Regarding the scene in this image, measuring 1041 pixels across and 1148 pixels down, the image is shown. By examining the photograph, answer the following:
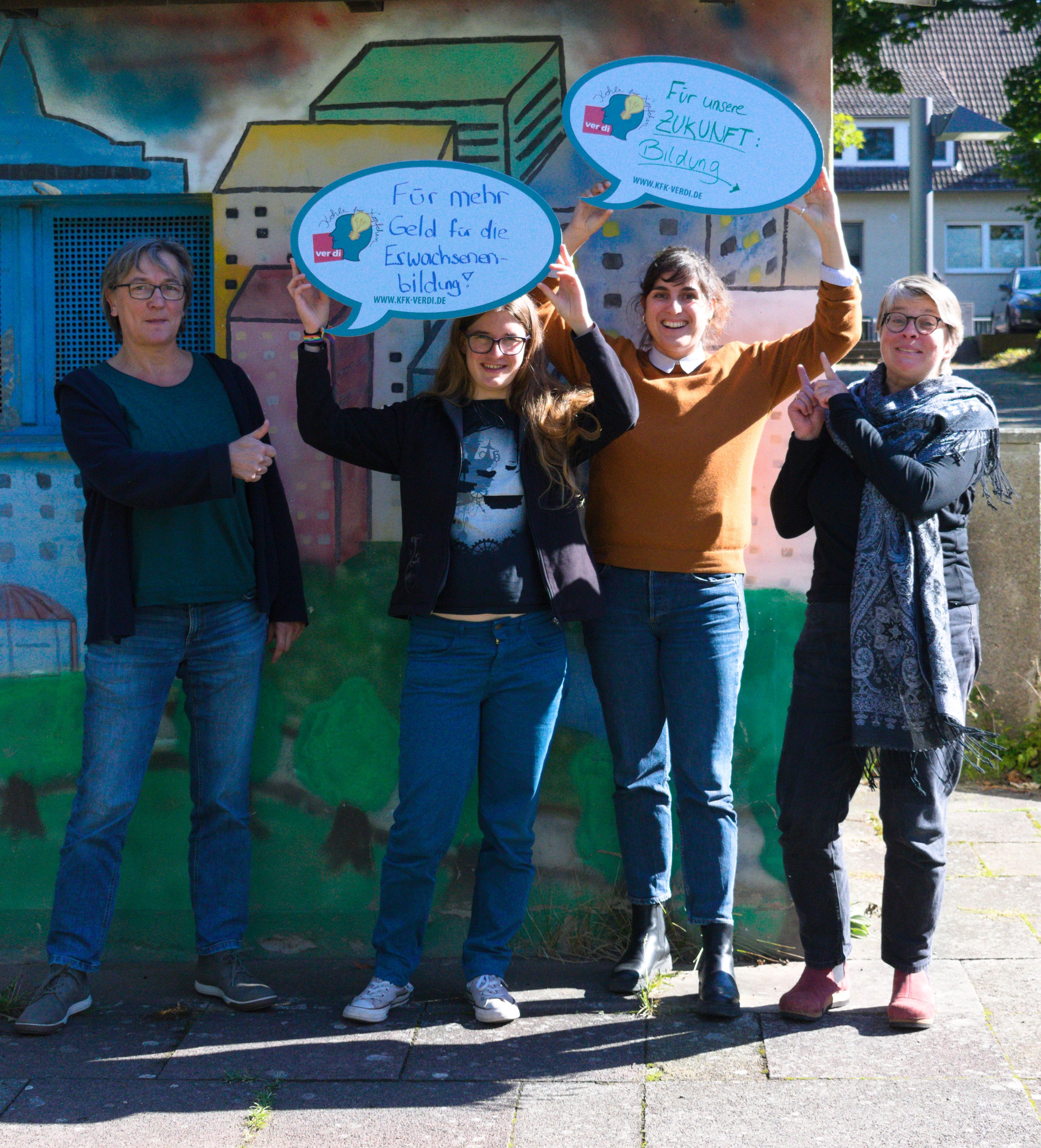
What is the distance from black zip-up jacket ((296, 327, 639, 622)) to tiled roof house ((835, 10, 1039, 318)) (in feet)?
108

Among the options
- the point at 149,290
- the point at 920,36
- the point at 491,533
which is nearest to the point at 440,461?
the point at 491,533

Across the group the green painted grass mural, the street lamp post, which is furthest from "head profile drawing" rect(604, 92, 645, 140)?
the street lamp post

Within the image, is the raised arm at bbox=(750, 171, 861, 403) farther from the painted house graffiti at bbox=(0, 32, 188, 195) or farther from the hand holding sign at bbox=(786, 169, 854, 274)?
the painted house graffiti at bbox=(0, 32, 188, 195)

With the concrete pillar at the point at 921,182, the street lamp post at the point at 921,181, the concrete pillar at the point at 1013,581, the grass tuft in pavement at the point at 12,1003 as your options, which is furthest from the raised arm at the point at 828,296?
the concrete pillar at the point at 921,182

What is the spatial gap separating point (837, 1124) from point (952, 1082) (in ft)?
1.26

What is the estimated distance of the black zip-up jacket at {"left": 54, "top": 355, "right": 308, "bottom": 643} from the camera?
336cm

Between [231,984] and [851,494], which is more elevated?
[851,494]

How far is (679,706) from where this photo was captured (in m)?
3.58

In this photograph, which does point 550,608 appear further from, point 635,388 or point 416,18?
point 416,18

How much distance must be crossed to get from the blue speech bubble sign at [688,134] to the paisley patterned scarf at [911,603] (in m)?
0.70

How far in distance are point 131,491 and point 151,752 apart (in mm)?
873

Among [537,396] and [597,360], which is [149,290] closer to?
[537,396]

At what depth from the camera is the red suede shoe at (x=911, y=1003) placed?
3.42 metres

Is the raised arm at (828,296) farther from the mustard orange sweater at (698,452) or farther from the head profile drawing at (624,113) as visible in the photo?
the head profile drawing at (624,113)
